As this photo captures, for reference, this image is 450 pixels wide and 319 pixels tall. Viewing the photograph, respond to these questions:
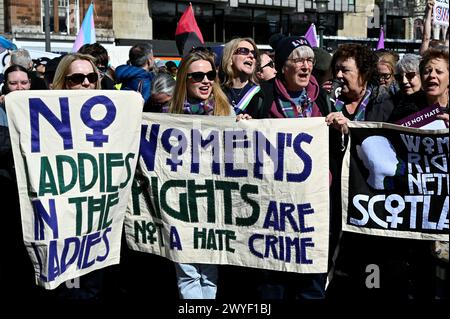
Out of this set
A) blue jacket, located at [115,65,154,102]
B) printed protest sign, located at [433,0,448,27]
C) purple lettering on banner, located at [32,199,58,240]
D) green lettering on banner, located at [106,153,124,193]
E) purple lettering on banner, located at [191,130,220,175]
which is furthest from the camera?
printed protest sign, located at [433,0,448,27]

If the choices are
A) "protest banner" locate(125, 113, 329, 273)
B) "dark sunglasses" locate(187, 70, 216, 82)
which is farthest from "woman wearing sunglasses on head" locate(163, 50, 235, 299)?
"protest banner" locate(125, 113, 329, 273)

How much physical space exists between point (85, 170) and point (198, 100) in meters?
0.88

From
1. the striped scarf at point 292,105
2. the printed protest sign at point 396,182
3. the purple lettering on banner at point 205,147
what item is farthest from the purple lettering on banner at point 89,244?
the printed protest sign at point 396,182

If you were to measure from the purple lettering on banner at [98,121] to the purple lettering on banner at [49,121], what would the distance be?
0.10 m

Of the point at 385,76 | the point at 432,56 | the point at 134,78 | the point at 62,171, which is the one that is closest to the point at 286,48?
the point at 432,56

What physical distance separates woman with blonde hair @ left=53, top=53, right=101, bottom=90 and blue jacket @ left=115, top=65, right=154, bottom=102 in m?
2.48

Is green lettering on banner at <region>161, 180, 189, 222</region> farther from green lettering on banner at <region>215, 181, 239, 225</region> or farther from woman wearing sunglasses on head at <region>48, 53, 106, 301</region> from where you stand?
woman wearing sunglasses on head at <region>48, 53, 106, 301</region>

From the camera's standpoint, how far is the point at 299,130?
467 cm

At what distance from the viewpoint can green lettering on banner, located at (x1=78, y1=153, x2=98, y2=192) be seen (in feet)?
15.1

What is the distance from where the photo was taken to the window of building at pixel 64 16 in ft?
91.5

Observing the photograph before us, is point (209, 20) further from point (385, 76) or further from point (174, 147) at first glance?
point (174, 147)

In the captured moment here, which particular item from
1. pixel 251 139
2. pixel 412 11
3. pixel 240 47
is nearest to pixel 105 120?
pixel 251 139
